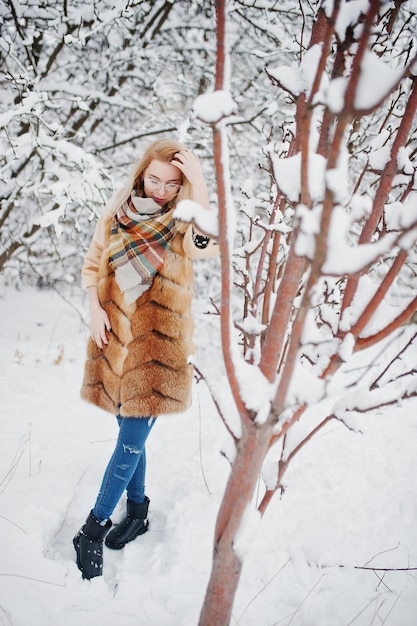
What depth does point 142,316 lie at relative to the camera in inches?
67.5

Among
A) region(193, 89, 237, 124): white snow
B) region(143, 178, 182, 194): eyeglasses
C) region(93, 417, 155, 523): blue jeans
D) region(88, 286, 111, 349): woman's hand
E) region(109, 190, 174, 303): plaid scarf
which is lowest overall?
region(93, 417, 155, 523): blue jeans

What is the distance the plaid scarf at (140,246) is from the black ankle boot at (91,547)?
992 mm

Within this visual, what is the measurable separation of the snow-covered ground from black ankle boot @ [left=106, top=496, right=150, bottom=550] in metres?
0.04

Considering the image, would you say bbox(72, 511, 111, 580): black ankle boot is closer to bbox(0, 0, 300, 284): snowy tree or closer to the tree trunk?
the tree trunk

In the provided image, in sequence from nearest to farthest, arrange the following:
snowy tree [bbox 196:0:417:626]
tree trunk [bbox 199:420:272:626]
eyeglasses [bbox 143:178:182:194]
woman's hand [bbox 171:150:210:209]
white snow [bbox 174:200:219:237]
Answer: snowy tree [bbox 196:0:417:626] < white snow [bbox 174:200:219:237] < tree trunk [bbox 199:420:272:626] < woman's hand [bbox 171:150:210:209] < eyeglasses [bbox 143:178:182:194]

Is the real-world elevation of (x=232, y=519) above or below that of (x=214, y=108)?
below

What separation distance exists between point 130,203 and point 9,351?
124 inches

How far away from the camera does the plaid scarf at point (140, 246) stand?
5.42 ft

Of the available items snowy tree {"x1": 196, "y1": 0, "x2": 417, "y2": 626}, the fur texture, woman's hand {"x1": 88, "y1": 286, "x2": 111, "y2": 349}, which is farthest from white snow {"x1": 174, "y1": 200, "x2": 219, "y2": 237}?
woman's hand {"x1": 88, "y1": 286, "x2": 111, "y2": 349}

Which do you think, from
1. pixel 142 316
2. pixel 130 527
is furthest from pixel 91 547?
pixel 142 316

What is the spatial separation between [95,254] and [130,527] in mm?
1353

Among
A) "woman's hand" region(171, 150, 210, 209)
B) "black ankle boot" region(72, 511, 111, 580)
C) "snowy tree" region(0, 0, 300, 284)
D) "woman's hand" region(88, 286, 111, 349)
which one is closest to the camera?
"woman's hand" region(171, 150, 210, 209)

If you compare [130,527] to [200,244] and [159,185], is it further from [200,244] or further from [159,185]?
[159,185]

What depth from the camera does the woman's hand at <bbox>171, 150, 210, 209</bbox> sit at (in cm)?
139
